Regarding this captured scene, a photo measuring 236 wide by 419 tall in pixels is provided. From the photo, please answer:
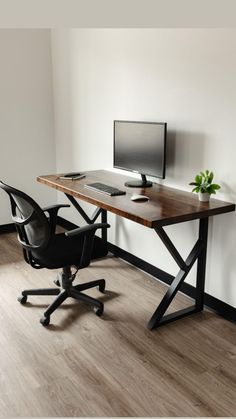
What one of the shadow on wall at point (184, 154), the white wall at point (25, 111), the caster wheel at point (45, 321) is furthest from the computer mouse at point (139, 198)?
Answer: the white wall at point (25, 111)

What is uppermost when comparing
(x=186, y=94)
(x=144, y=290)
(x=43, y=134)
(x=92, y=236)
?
(x=186, y=94)

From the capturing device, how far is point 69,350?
7.18 ft

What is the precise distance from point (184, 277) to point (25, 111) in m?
2.60

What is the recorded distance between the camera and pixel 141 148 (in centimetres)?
272

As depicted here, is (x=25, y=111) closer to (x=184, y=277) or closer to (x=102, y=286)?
(x=102, y=286)

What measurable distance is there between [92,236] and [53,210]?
1.72ft

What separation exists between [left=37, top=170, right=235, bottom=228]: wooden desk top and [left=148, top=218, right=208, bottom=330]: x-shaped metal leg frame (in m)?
0.17

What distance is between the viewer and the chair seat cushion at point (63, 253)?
2326 mm

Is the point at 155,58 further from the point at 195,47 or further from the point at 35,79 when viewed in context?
the point at 35,79

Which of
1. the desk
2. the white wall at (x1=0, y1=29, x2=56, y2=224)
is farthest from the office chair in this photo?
the white wall at (x1=0, y1=29, x2=56, y2=224)

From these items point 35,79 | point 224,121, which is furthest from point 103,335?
point 35,79

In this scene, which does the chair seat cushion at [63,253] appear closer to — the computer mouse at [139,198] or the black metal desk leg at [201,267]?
the computer mouse at [139,198]

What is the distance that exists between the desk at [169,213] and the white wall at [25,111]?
1.45 meters

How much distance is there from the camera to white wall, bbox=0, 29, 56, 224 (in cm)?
389
